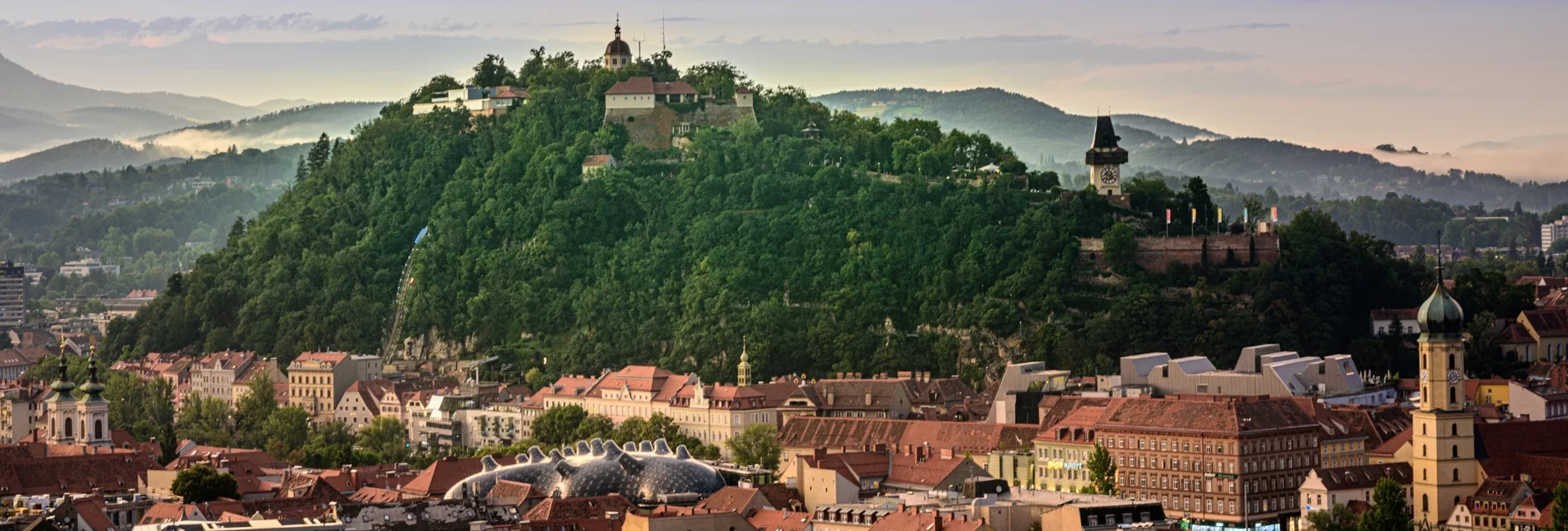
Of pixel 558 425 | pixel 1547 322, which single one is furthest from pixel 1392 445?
pixel 558 425

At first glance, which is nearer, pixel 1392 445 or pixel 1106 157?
pixel 1392 445

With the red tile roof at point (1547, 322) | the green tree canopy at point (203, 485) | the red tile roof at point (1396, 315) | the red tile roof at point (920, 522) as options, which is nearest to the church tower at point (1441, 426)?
the red tile roof at point (920, 522)

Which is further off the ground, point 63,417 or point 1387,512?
point 63,417

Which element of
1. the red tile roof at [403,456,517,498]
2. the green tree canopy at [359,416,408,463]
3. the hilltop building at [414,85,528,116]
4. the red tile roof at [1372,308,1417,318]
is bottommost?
the green tree canopy at [359,416,408,463]

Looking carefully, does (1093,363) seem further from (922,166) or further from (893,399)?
(922,166)

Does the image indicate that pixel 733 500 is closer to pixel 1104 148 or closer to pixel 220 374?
pixel 1104 148

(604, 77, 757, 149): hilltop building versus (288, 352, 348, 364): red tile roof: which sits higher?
(604, 77, 757, 149): hilltop building

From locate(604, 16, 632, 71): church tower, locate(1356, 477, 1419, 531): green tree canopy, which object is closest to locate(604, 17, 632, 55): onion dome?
locate(604, 16, 632, 71): church tower

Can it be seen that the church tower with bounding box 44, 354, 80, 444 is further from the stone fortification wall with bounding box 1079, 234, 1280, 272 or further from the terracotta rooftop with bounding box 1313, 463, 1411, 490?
the terracotta rooftop with bounding box 1313, 463, 1411, 490
